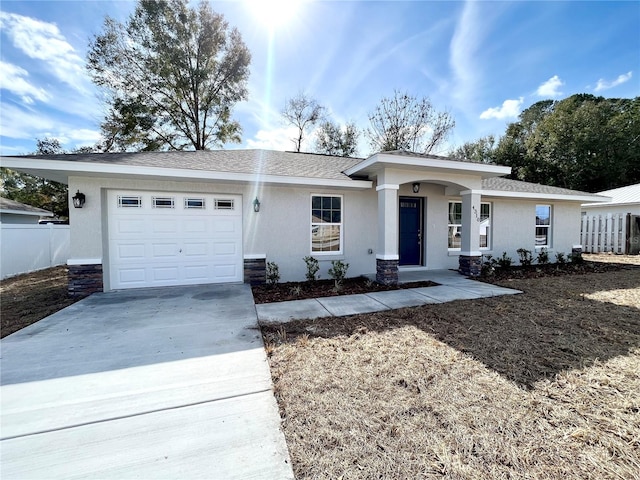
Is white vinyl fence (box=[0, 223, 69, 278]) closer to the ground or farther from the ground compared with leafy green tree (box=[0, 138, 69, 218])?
closer to the ground

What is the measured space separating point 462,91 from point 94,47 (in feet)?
66.0

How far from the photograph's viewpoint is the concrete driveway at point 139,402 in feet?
6.17

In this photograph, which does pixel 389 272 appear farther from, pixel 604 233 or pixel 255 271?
pixel 604 233

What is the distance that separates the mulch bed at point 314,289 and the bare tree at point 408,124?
16.5 meters

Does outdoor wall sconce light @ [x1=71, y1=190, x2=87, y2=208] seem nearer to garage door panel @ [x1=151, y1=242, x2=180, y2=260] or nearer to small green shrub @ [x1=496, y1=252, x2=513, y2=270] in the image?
garage door panel @ [x1=151, y1=242, x2=180, y2=260]

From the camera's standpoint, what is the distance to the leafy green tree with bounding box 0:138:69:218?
19.9 metres

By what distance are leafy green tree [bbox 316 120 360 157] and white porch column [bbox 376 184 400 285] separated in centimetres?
1684

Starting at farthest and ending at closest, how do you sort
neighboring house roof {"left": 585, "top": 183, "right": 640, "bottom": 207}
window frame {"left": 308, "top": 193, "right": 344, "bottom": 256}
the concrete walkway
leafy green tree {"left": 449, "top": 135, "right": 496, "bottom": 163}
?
leafy green tree {"left": 449, "top": 135, "right": 496, "bottom": 163}
neighboring house roof {"left": 585, "top": 183, "right": 640, "bottom": 207}
window frame {"left": 308, "top": 193, "right": 344, "bottom": 256}
the concrete walkway

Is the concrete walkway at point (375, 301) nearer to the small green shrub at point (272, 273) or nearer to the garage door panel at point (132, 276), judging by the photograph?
the small green shrub at point (272, 273)

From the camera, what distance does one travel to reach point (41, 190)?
22.3 m

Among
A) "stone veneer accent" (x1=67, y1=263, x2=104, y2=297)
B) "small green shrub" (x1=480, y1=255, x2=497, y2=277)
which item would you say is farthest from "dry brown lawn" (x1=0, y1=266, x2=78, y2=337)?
"small green shrub" (x1=480, y1=255, x2=497, y2=277)

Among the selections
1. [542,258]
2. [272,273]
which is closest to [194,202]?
[272,273]

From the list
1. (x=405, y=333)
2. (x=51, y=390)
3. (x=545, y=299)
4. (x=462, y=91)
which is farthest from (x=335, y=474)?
(x=462, y=91)

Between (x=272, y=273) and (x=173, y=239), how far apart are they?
2704 mm
